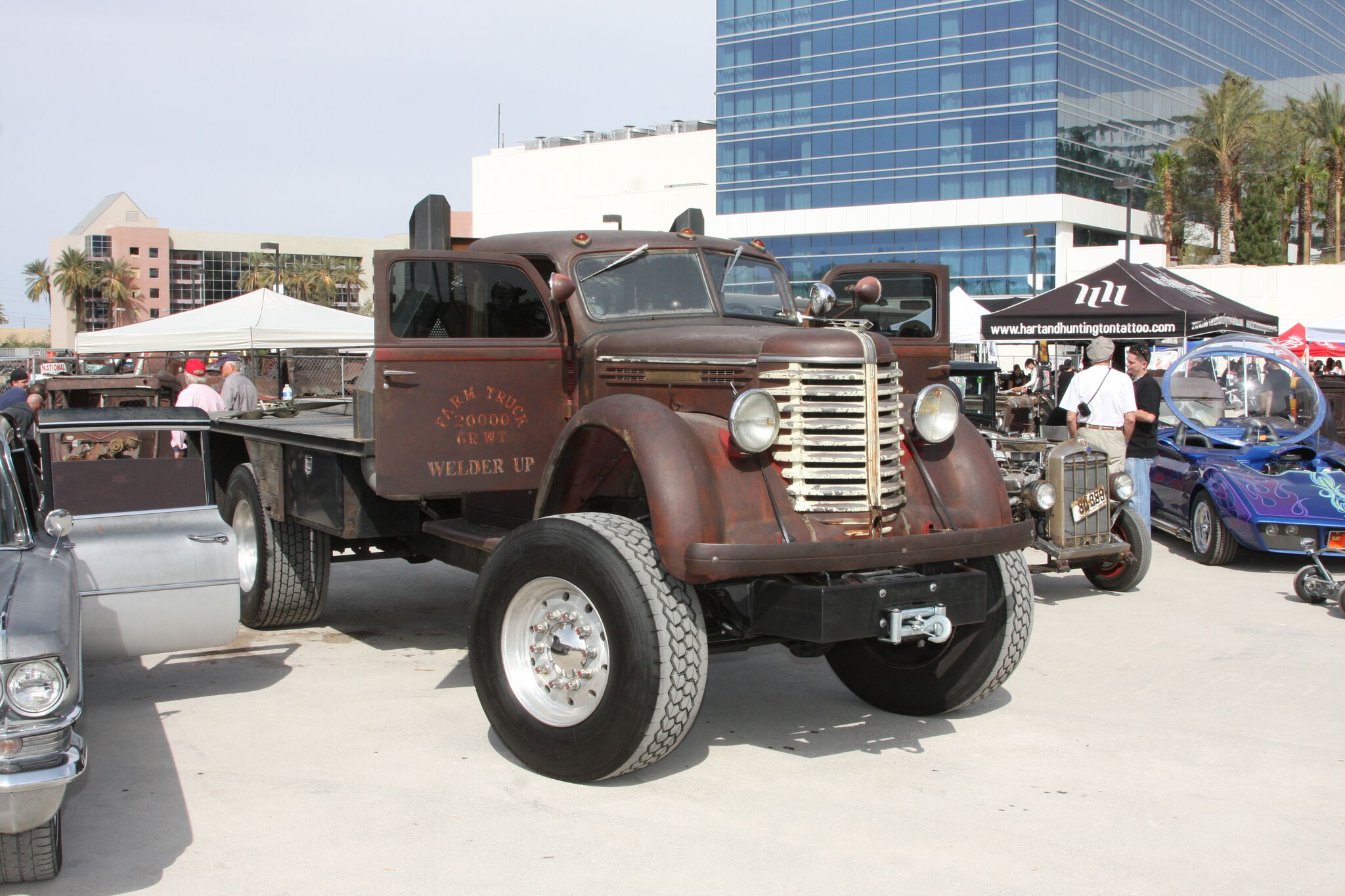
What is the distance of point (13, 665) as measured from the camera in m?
3.59

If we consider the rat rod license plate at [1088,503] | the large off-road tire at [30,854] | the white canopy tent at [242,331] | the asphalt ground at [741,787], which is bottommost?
the asphalt ground at [741,787]

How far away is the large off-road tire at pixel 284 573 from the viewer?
24.4 ft

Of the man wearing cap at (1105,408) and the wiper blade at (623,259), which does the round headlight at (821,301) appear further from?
the man wearing cap at (1105,408)

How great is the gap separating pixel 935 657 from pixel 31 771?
3.80 metres

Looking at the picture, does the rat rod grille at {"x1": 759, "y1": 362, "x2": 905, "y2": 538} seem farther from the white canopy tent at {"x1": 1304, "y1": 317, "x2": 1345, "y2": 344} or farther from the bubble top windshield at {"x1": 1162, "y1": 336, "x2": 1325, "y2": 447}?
the white canopy tent at {"x1": 1304, "y1": 317, "x2": 1345, "y2": 344}

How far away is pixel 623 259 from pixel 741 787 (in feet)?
9.05

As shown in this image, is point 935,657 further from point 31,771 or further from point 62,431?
point 62,431

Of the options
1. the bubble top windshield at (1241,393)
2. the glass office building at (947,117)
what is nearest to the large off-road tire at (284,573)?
the bubble top windshield at (1241,393)

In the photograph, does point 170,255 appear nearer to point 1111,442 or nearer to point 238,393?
point 238,393

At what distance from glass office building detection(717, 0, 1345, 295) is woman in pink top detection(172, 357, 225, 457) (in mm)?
50467

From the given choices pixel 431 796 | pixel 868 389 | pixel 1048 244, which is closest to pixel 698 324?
pixel 868 389

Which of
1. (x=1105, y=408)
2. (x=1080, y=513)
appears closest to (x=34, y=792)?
(x=1080, y=513)

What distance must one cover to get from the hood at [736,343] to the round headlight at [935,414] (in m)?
0.28

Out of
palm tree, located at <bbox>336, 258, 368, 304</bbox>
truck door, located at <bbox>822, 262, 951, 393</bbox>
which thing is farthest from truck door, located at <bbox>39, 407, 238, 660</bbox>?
palm tree, located at <bbox>336, 258, 368, 304</bbox>
